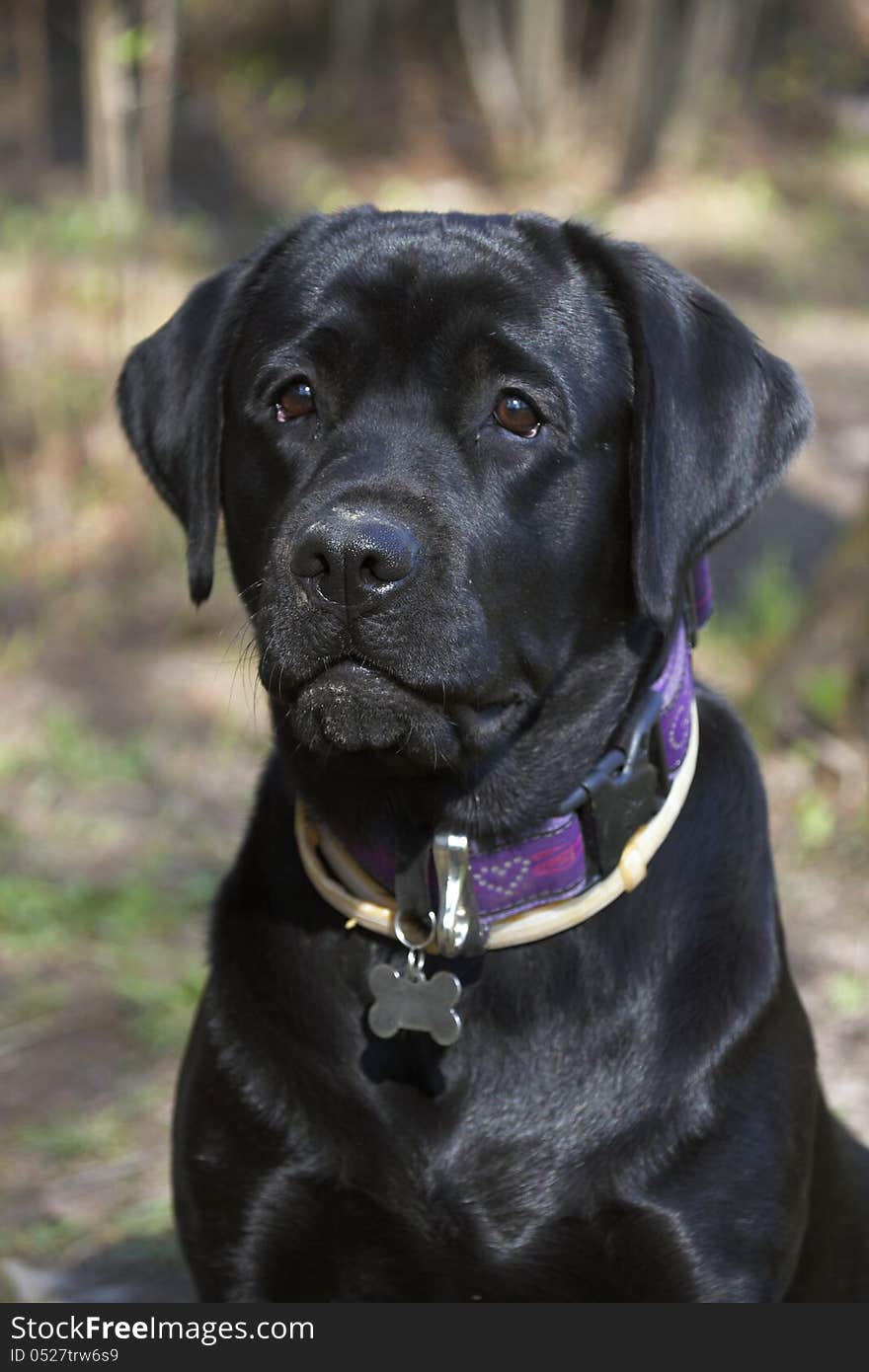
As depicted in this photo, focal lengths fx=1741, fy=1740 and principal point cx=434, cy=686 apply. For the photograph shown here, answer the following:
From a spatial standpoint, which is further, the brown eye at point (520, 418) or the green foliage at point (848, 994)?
the green foliage at point (848, 994)

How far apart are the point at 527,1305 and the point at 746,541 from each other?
4.21 metres

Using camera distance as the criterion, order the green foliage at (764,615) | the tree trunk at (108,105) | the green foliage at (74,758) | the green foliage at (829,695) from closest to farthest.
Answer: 1. the green foliage at (829,695)
2. the green foliage at (74,758)
3. the green foliage at (764,615)
4. the tree trunk at (108,105)

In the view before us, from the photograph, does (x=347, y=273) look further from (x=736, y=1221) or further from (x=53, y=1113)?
(x=53, y=1113)

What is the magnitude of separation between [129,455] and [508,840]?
4.40 meters

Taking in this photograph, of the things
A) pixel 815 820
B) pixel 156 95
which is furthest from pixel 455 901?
pixel 156 95

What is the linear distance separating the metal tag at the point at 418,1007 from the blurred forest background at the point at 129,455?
53cm

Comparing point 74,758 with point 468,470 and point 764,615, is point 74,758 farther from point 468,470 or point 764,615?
point 468,470

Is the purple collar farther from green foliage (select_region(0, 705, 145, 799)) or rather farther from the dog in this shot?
green foliage (select_region(0, 705, 145, 799))

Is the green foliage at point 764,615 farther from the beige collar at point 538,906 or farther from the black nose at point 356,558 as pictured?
the black nose at point 356,558

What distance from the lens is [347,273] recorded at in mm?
2600

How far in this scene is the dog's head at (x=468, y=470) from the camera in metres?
2.28

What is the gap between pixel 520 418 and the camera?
2439 millimetres

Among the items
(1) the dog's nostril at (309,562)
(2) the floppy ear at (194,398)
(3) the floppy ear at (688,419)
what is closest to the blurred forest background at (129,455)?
(2) the floppy ear at (194,398)

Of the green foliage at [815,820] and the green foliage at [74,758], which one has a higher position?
the green foliage at [815,820]
